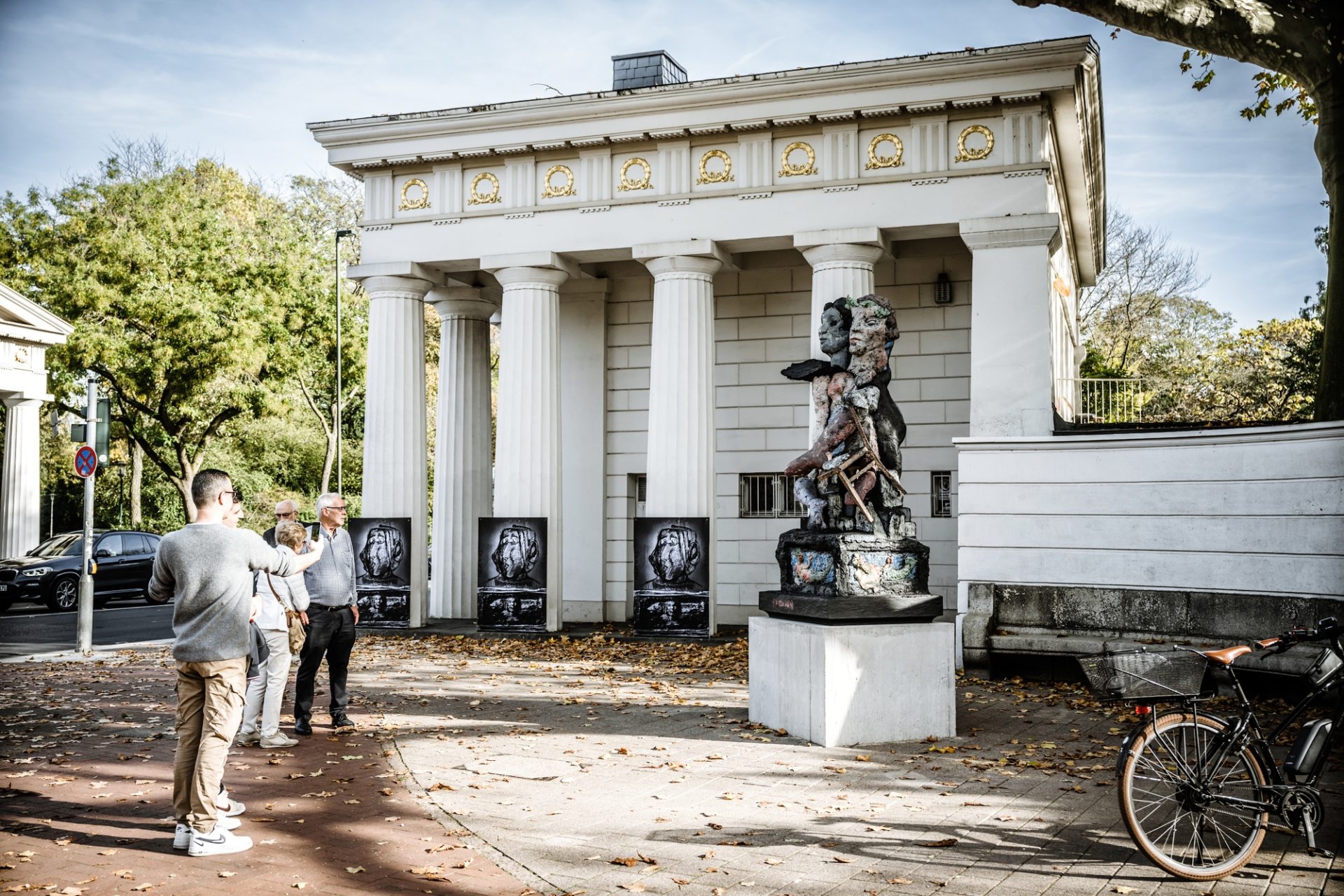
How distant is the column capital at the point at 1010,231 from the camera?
1698 cm

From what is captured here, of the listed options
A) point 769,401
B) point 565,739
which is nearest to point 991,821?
point 565,739

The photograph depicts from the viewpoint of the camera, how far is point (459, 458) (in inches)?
869

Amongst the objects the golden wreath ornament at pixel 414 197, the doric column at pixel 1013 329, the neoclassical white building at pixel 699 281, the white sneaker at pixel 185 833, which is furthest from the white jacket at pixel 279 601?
the golden wreath ornament at pixel 414 197

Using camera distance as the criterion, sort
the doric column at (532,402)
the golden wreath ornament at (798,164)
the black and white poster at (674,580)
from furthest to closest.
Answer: the doric column at (532,402)
the golden wreath ornament at (798,164)
the black and white poster at (674,580)

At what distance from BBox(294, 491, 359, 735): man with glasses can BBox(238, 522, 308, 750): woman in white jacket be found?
1.30 ft

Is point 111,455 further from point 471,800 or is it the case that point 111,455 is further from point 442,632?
point 471,800

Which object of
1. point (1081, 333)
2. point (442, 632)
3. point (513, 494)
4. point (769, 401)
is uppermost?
point (1081, 333)

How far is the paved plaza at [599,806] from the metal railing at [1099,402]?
11.4 metres

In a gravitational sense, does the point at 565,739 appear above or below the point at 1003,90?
below

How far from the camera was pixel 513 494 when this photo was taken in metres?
19.7

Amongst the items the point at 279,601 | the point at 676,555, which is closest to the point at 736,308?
the point at 676,555

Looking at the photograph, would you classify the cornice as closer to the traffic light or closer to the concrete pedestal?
the traffic light

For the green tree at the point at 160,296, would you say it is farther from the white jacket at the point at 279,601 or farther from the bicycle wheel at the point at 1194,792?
the bicycle wheel at the point at 1194,792

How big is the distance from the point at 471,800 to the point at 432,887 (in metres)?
1.87
